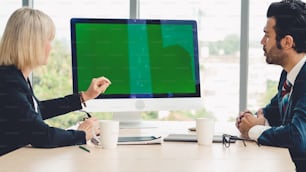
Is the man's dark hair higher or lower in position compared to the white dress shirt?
higher

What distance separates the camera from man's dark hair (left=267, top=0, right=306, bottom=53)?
1.74m

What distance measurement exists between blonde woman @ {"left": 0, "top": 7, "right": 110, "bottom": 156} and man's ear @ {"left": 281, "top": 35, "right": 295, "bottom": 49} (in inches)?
28.9

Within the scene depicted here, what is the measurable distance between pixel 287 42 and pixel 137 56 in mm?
628

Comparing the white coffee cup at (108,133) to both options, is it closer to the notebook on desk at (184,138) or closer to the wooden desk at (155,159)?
the wooden desk at (155,159)

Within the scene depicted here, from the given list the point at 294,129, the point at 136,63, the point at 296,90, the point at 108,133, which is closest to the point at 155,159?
the point at 108,133

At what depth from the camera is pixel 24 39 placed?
1691 mm

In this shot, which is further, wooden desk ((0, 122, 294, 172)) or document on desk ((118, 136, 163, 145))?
document on desk ((118, 136, 163, 145))

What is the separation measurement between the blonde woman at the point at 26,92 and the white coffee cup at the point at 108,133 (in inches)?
4.0

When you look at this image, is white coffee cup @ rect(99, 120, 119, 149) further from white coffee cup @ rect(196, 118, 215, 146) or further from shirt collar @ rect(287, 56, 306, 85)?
shirt collar @ rect(287, 56, 306, 85)

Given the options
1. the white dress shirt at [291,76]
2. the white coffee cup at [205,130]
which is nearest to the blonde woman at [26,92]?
the white coffee cup at [205,130]

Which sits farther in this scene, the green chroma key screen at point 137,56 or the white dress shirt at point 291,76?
the green chroma key screen at point 137,56

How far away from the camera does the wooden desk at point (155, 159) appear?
1.21m

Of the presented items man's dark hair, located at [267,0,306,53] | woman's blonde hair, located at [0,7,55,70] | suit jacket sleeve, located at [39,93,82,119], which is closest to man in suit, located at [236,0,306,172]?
man's dark hair, located at [267,0,306,53]

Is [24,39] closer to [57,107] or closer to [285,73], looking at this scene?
[57,107]
